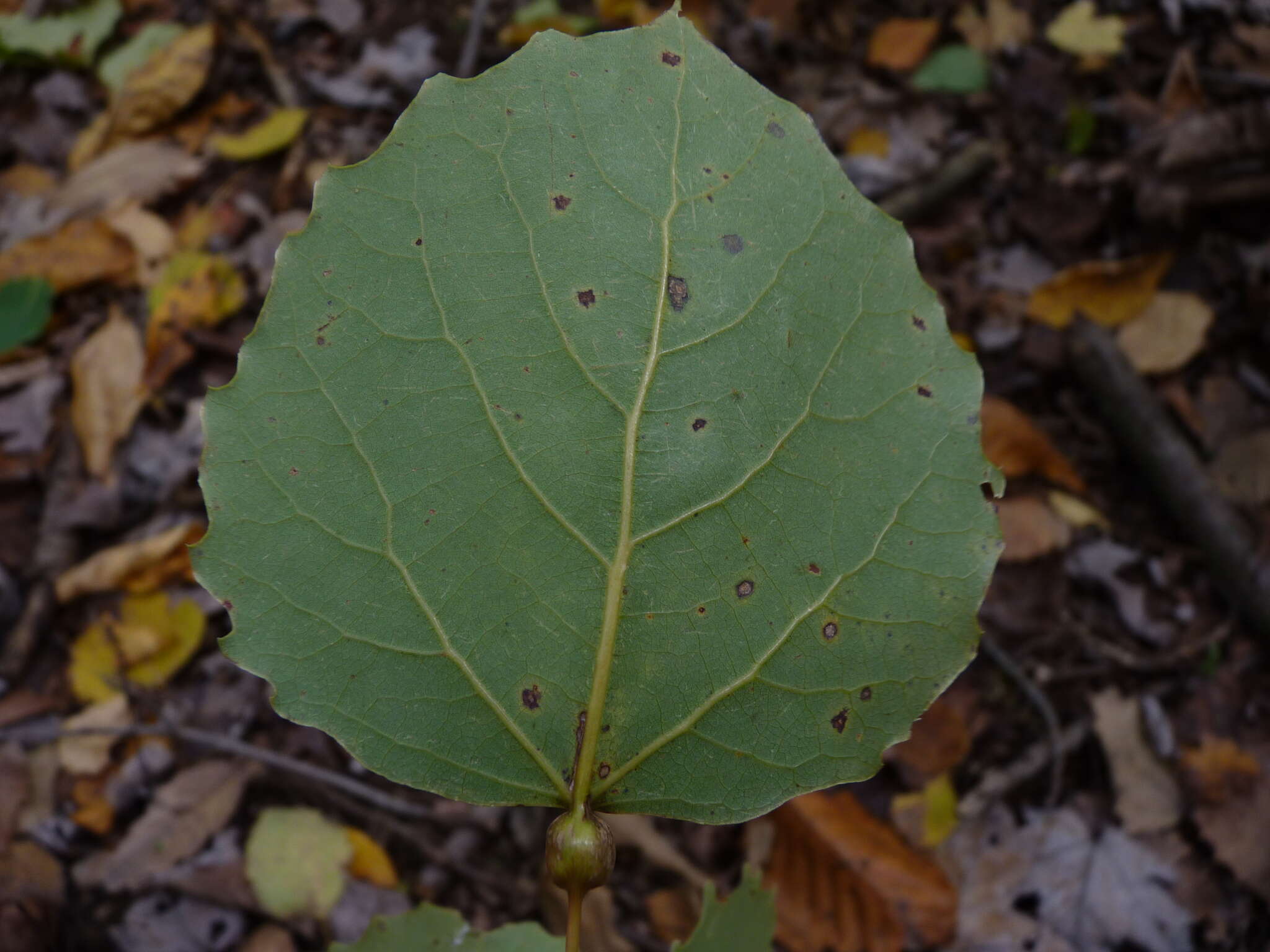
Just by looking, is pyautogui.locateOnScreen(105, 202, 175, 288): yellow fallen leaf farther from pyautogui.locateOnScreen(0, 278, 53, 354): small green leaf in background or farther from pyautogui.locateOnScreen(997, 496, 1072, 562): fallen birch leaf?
pyautogui.locateOnScreen(997, 496, 1072, 562): fallen birch leaf

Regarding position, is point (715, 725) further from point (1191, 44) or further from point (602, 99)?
point (1191, 44)

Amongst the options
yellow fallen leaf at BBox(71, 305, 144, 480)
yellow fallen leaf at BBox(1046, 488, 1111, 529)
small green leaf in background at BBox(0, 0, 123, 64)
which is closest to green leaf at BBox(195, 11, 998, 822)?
yellow fallen leaf at BBox(1046, 488, 1111, 529)

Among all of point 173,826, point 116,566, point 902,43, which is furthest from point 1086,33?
point 173,826

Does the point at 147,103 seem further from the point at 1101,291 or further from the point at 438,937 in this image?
the point at 1101,291

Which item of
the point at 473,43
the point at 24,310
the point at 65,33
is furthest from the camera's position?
the point at 65,33

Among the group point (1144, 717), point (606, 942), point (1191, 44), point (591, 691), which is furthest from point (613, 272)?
point (1191, 44)

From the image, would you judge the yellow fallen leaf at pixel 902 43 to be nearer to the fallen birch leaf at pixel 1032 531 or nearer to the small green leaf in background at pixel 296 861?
the fallen birch leaf at pixel 1032 531
